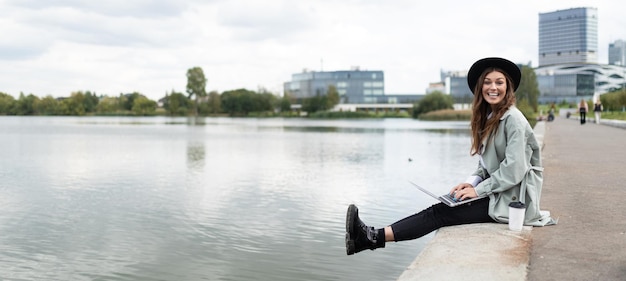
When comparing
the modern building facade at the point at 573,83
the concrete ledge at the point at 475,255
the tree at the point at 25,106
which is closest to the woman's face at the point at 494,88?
the concrete ledge at the point at 475,255

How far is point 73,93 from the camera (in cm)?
17425

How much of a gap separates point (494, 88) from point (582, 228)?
5.33 ft

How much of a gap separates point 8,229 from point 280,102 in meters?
146

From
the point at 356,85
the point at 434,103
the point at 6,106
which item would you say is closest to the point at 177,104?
the point at 356,85

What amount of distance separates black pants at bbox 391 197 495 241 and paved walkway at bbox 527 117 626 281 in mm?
512

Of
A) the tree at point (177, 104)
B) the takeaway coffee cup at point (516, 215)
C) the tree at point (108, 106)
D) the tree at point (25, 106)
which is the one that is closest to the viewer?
the takeaway coffee cup at point (516, 215)

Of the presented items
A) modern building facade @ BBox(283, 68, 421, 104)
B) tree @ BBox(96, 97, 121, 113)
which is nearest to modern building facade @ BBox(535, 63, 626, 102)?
modern building facade @ BBox(283, 68, 421, 104)

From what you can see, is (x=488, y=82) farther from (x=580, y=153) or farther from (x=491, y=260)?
(x=580, y=153)

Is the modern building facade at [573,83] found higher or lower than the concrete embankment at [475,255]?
higher

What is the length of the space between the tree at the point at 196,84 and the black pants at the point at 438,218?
155922mm

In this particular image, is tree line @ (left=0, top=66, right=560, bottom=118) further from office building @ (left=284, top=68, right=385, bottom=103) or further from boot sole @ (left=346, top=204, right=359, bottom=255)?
boot sole @ (left=346, top=204, right=359, bottom=255)

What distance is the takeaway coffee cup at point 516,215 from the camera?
215 inches

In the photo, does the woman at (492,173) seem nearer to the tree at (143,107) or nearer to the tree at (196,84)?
the tree at (196,84)

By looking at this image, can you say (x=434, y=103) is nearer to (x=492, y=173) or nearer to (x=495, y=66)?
(x=495, y=66)
